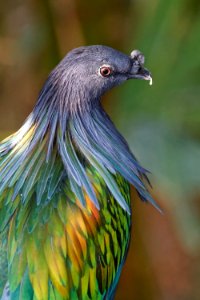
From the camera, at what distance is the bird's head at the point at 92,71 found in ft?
9.26

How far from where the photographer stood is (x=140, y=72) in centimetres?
296

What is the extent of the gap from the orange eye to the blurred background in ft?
3.99

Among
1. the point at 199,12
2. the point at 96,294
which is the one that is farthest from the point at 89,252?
the point at 199,12

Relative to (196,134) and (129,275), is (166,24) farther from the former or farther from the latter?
(129,275)

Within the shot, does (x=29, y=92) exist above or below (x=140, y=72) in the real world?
above

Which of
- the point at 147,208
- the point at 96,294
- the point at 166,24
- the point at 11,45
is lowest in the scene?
the point at 96,294

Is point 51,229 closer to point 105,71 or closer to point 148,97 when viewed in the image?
point 105,71

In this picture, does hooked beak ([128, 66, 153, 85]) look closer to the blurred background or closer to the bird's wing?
the bird's wing

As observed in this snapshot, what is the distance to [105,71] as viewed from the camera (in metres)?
2.88

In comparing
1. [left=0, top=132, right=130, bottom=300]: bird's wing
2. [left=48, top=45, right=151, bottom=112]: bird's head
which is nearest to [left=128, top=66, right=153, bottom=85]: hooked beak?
[left=48, top=45, right=151, bottom=112]: bird's head

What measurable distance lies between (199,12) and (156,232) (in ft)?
4.74

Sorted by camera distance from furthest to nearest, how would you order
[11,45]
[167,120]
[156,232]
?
[156,232] → [11,45] → [167,120]

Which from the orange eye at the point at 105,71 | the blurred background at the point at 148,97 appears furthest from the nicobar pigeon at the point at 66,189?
the blurred background at the point at 148,97

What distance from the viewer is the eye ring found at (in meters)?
2.86
